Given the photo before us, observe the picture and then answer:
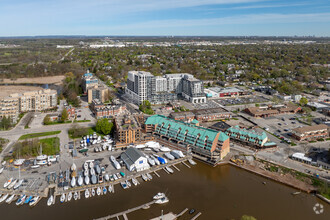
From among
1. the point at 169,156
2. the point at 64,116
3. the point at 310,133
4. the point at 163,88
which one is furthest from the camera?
the point at 163,88

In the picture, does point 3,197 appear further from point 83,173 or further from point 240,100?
point 240,100

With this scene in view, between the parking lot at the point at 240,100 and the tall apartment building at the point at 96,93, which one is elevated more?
the tall apartment building at the point at 96,93

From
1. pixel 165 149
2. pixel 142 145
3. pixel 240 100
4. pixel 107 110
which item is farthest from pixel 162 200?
pixel 240 100

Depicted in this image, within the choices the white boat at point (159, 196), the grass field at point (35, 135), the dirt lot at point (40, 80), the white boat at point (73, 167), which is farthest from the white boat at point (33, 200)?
the dirt lot at point (40, 80)

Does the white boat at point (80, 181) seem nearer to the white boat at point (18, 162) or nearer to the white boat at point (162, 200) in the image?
the white boat at point (162, 200)

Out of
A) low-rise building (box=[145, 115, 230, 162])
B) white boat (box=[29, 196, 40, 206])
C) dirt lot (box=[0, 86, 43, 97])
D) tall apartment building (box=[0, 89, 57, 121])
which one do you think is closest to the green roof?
low-rise building (box=[145, 115, 230, 162])

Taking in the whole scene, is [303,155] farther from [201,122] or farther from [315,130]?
[201,122]

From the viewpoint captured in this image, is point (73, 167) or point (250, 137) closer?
A: point (73, 167)
